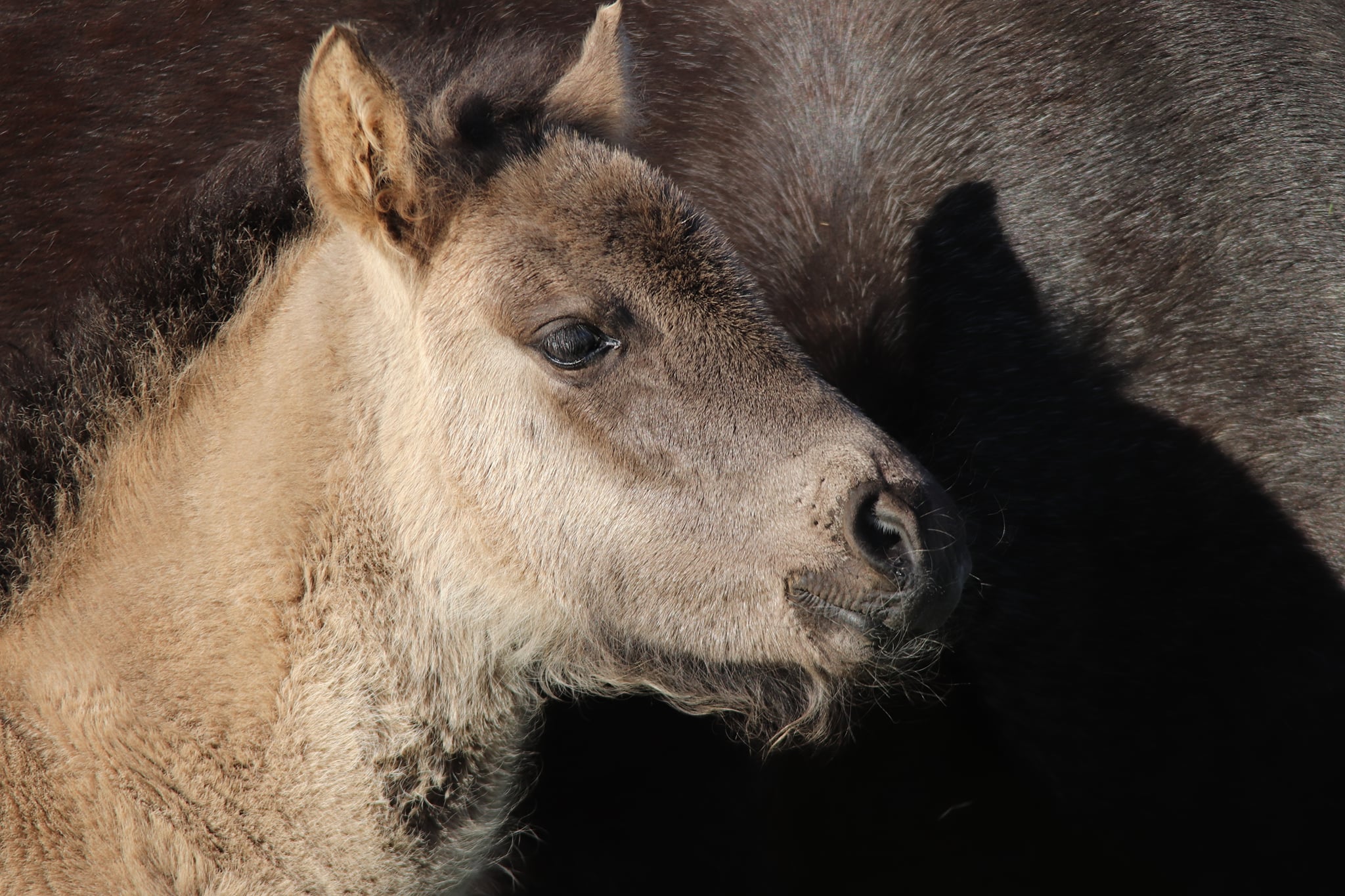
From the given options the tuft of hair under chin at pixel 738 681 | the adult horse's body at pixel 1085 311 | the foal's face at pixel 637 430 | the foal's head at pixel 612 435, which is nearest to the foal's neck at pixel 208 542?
the foal's head at pixel 612 435

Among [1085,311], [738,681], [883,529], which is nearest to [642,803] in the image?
[738,681]

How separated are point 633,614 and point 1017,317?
1.63m

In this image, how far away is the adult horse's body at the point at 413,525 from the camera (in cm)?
237

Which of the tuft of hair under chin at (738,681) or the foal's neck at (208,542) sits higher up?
the foal's neck at (208,542)

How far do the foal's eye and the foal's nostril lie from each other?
2.05ft

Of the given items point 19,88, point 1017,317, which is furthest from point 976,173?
point 19,88

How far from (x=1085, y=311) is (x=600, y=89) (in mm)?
1587

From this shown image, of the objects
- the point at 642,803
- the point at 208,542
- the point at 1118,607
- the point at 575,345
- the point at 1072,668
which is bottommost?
the point at 642,803

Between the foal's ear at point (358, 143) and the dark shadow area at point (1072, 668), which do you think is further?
the dark shadow area at point (1072, 668)

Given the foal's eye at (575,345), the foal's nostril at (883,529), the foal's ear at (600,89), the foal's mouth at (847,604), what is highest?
the foal's ear at (600,89)

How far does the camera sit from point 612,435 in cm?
247

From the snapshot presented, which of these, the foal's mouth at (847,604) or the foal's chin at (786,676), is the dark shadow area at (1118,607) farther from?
the foal's mouth at (847,604)

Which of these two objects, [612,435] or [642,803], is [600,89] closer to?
[612,435]

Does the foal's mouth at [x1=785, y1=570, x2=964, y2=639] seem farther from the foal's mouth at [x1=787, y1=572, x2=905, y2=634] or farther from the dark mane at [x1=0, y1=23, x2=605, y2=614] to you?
the dark mane at [x1=0, y1=23, x2=605, y2=614]
